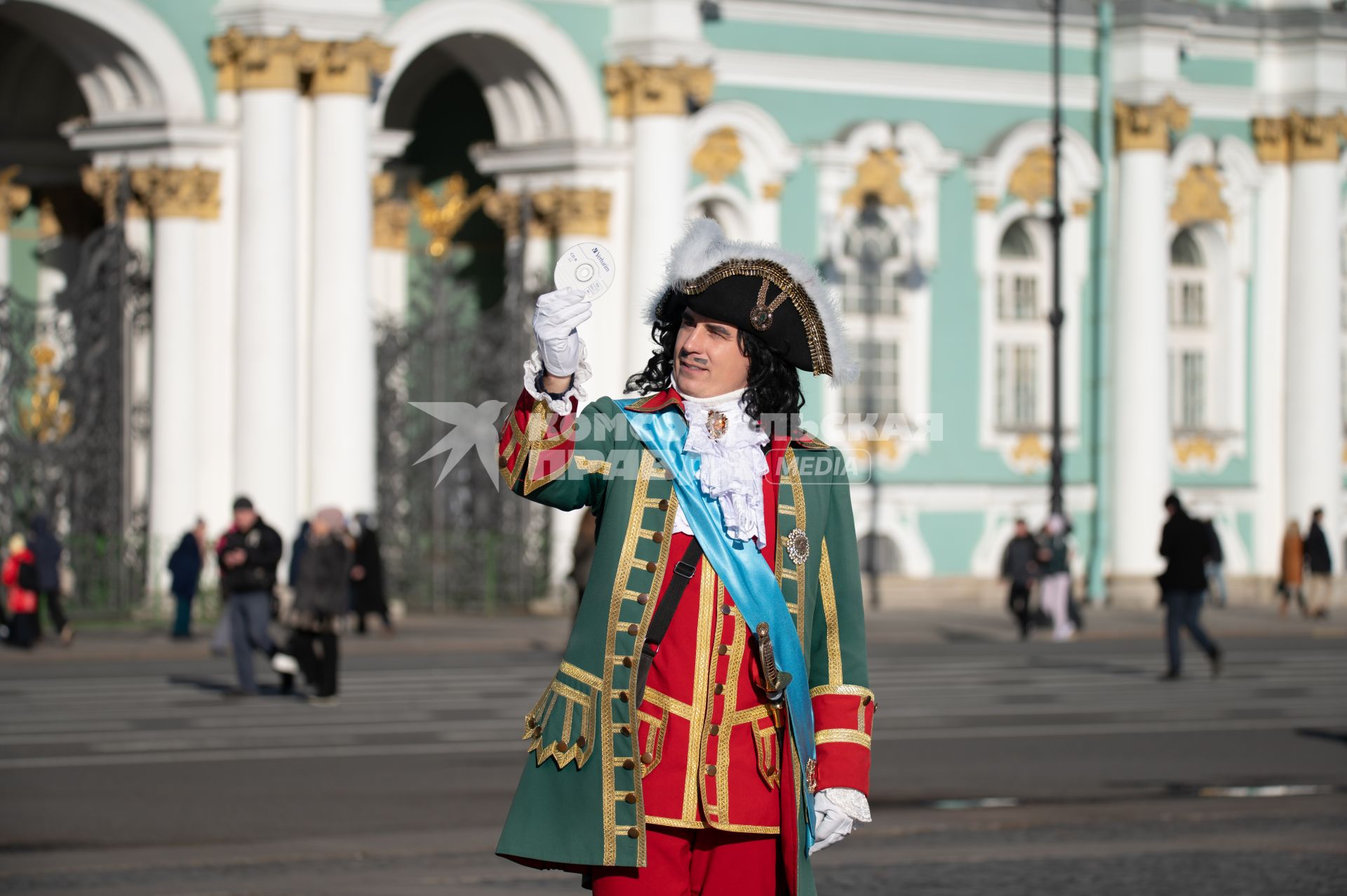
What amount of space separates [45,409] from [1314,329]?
1969 centimetres

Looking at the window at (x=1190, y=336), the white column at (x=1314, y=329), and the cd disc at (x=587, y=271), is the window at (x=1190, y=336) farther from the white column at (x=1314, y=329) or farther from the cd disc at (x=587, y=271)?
the cd disc at (x=587, y=271)

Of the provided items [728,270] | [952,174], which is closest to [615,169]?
[952,174]

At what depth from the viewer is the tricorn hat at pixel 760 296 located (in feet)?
19.9

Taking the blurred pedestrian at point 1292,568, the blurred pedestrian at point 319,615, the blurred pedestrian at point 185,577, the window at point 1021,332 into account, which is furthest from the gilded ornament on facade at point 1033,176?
the blurred pedestrian at point 319,615

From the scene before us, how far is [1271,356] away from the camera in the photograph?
130 ft

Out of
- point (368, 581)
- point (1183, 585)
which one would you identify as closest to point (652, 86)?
point (368, 581)

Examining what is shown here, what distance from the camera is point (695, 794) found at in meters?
5.82

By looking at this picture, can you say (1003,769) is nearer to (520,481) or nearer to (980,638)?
(520,481)

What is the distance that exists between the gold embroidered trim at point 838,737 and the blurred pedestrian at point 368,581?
22.1 metres

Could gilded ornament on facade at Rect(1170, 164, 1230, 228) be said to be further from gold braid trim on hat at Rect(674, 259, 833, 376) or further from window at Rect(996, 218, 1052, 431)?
gold braid trim on hat at Rect(674, 259, 833, 376)

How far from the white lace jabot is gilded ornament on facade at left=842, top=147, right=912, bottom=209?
30590mm

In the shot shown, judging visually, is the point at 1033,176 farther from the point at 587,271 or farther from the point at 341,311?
the point at 587,271

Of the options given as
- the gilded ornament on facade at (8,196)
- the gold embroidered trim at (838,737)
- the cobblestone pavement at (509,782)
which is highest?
the gilded ornament on facade at (8,196)

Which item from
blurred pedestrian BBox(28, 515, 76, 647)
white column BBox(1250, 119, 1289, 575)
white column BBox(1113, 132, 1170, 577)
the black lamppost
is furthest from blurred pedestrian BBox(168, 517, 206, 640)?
white column BBox(1250, 119, 1289, 575)
